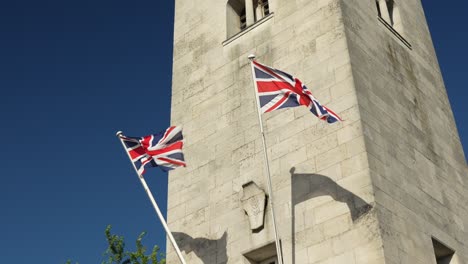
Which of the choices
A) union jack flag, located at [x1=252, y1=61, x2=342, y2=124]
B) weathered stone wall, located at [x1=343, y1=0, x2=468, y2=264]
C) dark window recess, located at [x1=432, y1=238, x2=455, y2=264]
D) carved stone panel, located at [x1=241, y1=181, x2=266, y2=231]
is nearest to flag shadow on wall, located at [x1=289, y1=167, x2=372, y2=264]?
weathered stone wall, located at [x1=343, y1=0, x2=468, y2=264]

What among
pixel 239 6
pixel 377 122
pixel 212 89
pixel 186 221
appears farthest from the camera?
pixel 239 6

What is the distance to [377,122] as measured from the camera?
63.0ft

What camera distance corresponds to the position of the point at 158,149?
64.6 ft

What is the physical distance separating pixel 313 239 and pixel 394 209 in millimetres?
2085

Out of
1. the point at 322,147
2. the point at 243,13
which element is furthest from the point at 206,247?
the point at 243,13

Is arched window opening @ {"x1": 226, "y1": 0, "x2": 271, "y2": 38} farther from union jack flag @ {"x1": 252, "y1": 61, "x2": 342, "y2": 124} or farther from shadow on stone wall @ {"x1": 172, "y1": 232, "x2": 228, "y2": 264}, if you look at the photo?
shadow on stone wall @ {"x1": 172, "y1": 232, "x2": 228, "y2": 264}

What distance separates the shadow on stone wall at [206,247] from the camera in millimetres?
19531

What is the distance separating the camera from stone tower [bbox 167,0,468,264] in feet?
57.9

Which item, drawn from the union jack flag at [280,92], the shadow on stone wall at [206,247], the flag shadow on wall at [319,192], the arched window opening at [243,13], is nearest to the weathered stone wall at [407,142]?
the flag shadow on wall at [319,192]

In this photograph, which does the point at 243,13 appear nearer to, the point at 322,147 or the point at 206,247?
the point at 322,147

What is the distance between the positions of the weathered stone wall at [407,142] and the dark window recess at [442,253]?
154mm

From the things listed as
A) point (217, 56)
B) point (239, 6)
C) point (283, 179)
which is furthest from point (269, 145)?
point (239, 6)

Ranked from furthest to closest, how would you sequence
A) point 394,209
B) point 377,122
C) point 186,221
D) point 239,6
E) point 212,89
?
point 239,6 → point 212,89 → point 186,221 → point 377,122 → point 394,209

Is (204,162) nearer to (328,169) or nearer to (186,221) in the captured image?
(186,221)
